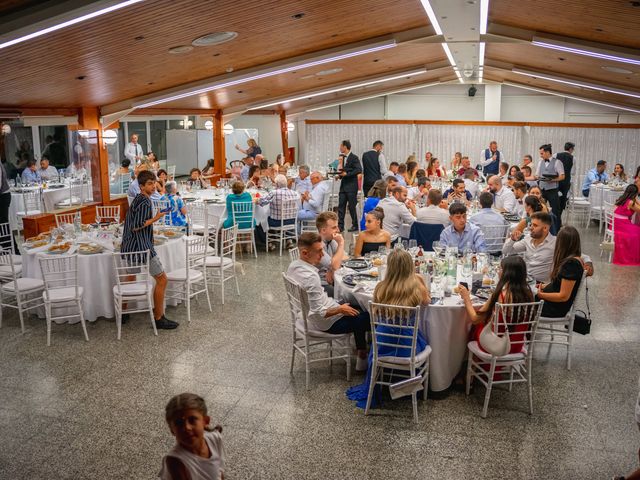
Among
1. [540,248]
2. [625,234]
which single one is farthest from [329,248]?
[625,234]

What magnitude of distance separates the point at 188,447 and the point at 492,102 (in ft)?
57.1

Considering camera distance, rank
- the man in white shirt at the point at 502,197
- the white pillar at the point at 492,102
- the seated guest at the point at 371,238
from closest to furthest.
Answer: the seated guest at the point at 371,238 < the man in white shirt at the point at 502,197 < the white pillar at the point at 492,102

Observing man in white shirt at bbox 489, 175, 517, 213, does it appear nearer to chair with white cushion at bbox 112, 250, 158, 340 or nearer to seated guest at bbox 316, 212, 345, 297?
seated guest at bbox 316, 212, 345, 297

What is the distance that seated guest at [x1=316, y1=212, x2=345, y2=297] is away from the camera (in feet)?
19.6

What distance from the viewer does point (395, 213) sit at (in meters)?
8.13

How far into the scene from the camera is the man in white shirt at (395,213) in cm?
811

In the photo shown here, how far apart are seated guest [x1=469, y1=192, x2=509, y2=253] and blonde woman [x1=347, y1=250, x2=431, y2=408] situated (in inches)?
126

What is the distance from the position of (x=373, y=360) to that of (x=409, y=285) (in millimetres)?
645

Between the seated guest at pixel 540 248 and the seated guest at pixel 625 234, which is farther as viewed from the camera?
the seated guest at pixel 625 234

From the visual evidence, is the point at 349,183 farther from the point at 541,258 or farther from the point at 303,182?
the point at 541,258

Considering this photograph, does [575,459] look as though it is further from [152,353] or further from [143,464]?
[152,353]

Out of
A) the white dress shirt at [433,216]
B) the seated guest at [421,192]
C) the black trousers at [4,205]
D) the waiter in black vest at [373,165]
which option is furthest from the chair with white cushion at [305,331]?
the waiter in black vest at [373,165]

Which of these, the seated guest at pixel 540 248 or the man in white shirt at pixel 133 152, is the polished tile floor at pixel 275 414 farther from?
the man in white shirt at pixel 133 152

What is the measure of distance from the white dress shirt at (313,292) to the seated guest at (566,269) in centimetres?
183
